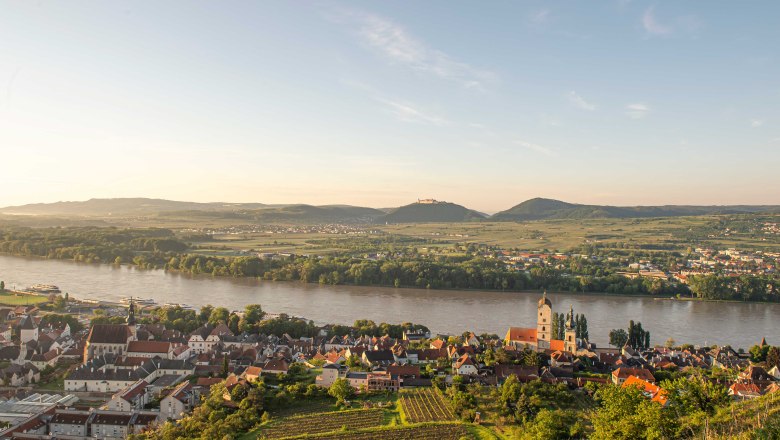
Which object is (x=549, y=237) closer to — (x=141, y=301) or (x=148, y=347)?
(x=141, y=301)

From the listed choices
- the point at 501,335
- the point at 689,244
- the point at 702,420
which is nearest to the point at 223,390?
the point at 702,420

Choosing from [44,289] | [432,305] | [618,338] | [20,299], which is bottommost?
[432,305]

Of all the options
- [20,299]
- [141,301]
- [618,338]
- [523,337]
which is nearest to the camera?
[523,337]

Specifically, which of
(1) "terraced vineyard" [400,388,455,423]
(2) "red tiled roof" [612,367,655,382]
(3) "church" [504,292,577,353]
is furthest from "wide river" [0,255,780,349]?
(1) "terraced vineyard" [400,388,455,423]

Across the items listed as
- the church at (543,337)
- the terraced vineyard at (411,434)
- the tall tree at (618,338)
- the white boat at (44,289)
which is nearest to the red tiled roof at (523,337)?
the church at (543,337)

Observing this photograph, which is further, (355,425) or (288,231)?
(288,231)

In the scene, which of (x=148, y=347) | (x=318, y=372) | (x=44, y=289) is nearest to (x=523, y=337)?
(x=318, y=372)

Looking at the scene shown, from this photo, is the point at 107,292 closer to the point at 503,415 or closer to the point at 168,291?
the point at 168,291
